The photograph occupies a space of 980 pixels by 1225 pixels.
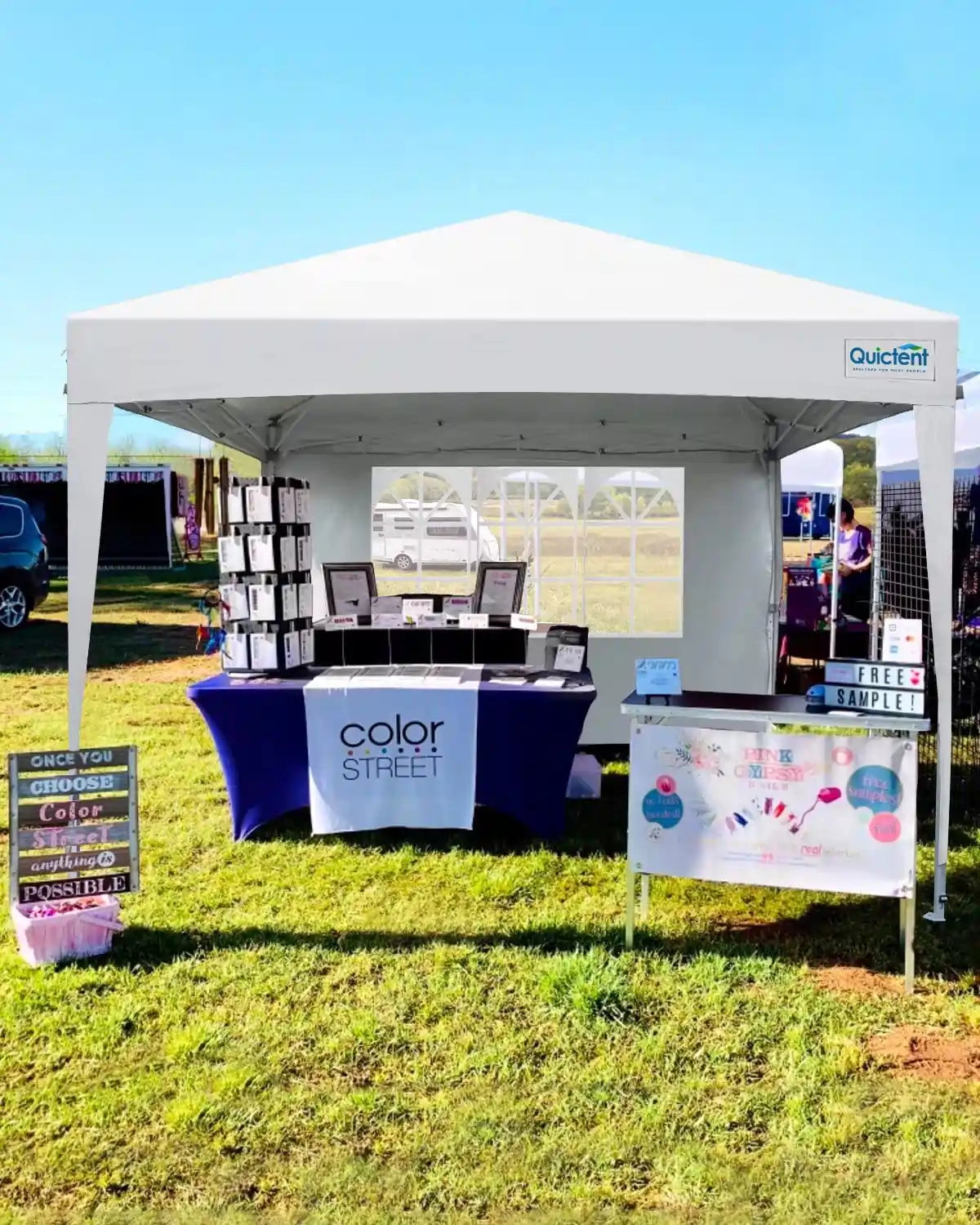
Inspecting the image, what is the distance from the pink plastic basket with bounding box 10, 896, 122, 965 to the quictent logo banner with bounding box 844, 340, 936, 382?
114 inches

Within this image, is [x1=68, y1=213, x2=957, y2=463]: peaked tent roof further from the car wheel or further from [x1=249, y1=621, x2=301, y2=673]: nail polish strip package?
the car wheel

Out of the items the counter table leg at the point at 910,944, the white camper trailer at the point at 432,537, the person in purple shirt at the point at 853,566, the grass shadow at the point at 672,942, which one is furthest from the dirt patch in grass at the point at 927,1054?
the person in purple shirt at the point at 853,566

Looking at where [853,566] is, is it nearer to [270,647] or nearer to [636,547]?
[636,547]

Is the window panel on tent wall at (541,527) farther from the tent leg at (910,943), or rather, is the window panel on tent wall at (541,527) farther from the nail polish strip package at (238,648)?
the tent leg at (910,943)

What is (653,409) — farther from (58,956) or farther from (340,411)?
(58,956)

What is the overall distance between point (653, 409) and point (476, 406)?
3.05 ft

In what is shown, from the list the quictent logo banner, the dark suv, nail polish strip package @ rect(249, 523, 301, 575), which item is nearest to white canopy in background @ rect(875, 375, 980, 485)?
the quictent logo banner

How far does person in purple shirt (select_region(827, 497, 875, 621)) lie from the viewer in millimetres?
8297

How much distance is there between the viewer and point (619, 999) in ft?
9.74

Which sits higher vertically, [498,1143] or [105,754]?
[105,754]

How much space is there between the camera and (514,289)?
3.67 m

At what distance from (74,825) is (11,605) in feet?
30.6

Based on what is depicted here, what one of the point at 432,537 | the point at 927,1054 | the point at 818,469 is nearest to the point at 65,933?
the point at 927,1054

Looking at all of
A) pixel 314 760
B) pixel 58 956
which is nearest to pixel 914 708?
pixel 314 760
